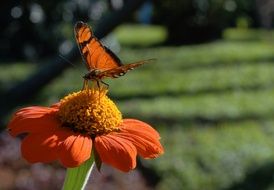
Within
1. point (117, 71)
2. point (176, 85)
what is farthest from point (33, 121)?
point (176, 85)

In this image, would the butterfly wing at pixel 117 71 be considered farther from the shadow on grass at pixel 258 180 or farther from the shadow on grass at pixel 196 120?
the shadow on grass at pixel 196 120

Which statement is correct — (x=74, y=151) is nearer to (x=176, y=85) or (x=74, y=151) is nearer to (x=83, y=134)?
(x=83, y=134)

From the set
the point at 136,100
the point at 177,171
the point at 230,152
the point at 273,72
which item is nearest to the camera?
the point at 177,171

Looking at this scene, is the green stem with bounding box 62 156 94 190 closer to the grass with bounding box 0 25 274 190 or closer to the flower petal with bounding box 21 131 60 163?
the flower petal with bounding box 21 131 60 163

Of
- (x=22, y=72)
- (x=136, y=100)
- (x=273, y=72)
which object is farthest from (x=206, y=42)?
(x=136, y=100)

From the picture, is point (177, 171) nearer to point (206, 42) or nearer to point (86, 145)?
point (86, 145)

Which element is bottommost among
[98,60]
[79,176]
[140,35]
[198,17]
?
[140,35]

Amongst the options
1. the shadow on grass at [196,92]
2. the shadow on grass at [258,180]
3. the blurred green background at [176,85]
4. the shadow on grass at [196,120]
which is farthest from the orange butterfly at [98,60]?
the shadow on grass at [196,92]
